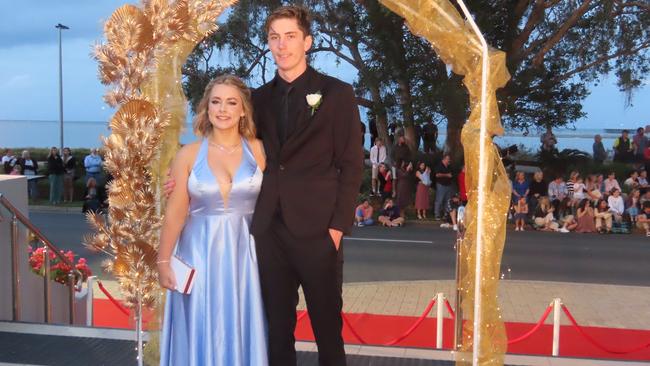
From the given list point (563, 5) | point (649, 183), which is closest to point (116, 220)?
point (649, 183)

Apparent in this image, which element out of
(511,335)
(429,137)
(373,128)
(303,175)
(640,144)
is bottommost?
(511,335)

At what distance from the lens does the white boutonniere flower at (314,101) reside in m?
3.10

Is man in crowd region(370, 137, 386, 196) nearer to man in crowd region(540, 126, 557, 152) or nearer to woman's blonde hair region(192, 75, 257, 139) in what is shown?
man in crowd region(540, 126, 557, 152)

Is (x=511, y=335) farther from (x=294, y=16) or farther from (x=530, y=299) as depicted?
(x=294, y=16)

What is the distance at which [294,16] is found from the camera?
313 centimetres

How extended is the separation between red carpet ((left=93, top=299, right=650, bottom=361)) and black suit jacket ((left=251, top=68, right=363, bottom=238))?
3.36 meters

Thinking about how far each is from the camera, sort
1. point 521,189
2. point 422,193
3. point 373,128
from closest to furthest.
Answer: point 521,189 < point 422,193 < point 373,128

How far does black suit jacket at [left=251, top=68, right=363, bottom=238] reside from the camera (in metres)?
3.12

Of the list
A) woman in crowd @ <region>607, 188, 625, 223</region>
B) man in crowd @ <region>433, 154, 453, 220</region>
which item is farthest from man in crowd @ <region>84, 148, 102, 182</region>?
woman in crowd @ <region>607, 188, 625, 223</region>

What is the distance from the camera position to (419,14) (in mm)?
3633

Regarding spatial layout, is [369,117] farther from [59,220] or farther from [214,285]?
[214,285]

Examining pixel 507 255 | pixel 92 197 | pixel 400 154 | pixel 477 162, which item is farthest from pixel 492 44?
pixel 477 162

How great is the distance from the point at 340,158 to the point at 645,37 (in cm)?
1816

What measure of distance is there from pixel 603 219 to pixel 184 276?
521 inches
